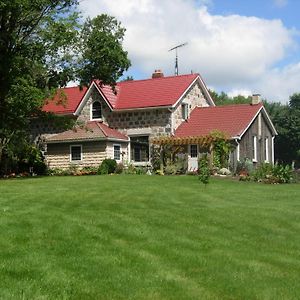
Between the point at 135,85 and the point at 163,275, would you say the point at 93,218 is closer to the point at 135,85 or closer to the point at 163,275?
the point at 163,275

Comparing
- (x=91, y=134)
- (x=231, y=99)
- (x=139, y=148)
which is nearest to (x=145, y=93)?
(x=139, y=148)

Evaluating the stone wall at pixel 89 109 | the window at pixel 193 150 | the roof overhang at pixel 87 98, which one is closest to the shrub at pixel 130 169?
the window at pixel 193 150

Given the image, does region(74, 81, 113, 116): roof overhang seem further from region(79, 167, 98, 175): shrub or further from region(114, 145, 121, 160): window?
region(79, 167, 98, 175): shrub

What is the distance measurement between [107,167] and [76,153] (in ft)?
12.3

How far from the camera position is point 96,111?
3753 cm

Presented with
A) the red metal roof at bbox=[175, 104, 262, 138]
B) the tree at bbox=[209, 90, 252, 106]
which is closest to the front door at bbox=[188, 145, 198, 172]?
the red metal roof at bbox=[175, 104, 262, 138]

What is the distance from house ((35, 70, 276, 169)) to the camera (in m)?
34.4

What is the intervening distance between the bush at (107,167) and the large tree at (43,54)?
203 inches

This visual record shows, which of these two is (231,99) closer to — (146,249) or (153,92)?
(153,92)

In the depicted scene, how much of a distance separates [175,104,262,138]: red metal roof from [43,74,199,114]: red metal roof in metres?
2.12

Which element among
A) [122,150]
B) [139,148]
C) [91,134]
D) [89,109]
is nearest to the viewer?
[91,134]

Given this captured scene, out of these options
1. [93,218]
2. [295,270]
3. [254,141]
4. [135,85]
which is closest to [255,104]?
[254,141]

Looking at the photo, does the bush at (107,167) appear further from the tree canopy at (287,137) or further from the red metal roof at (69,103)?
the tree canopy at (287,137)

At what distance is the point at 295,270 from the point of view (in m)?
8.27
